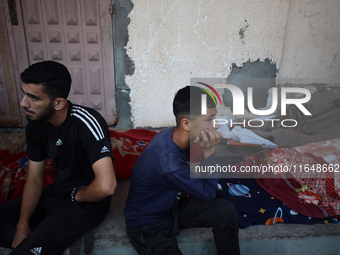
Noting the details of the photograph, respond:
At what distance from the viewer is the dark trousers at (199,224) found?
5.59 ft

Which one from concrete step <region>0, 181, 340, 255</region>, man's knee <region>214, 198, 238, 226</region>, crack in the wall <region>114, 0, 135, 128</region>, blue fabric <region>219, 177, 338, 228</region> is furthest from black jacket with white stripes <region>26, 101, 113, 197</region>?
crack in the wall <region>114, 0, 135, 128</region>

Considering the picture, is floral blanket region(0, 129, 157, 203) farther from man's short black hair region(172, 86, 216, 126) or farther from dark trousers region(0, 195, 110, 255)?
man's short black hair region(172, 86, 216, 126)

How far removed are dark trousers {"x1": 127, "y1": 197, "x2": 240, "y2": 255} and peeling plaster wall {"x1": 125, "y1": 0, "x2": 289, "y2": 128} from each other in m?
2.60

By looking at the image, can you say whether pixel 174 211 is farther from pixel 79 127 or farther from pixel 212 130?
pixel 79 127

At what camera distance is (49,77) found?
1663 millimetres

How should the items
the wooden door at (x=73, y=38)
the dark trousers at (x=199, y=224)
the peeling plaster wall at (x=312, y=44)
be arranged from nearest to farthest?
1. the dark trousers at (x=199, y=224)
2. the wooden door at (x=73, y=38)
3. the peeling plaster wall at (x=312, y=44)

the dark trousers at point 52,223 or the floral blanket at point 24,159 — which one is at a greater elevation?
the dark trousers at point 52,223

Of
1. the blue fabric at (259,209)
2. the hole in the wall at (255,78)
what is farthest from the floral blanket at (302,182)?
the hole in the wall at (255,78)

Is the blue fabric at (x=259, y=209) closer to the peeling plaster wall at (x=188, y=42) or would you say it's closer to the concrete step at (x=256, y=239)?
the concrete step at (x=256, y=239)

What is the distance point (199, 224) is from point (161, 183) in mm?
460

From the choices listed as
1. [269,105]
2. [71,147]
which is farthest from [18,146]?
[269,105]

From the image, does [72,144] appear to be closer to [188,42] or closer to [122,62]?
[122,62]

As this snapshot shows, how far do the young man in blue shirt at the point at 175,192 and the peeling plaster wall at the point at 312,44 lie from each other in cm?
329

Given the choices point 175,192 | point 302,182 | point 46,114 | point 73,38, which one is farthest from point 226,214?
point 73,38
